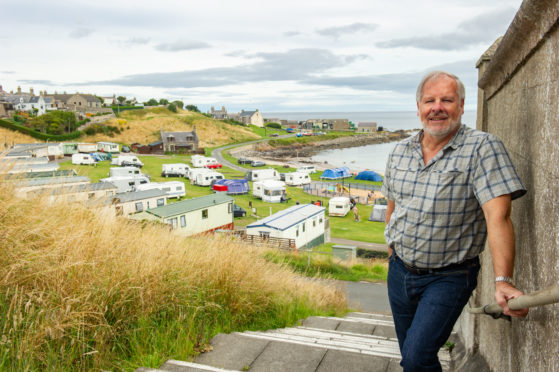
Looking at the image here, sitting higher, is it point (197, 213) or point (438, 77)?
point (438, 77)

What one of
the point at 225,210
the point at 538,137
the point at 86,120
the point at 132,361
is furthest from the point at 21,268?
the point at 86,120

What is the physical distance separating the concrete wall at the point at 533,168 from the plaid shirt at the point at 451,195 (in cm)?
13

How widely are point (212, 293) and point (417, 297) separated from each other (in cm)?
189

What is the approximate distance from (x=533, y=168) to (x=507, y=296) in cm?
55

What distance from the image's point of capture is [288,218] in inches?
628

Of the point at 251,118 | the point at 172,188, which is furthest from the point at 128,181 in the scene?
the point at 251,118

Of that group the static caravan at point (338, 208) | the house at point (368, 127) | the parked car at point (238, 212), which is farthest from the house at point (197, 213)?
the house at point (368, 127)

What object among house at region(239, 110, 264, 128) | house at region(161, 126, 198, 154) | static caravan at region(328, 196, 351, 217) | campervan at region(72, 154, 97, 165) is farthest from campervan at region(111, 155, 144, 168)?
house at region(239, 110, 264, 128)

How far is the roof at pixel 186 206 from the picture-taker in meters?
15.4

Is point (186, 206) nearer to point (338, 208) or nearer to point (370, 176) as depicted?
point (338, 208)

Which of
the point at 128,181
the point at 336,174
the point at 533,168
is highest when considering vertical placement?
the point at 533,168

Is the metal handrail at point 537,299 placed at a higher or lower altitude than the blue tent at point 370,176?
higher

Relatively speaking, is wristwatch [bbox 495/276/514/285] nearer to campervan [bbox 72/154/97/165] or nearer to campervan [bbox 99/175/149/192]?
campervan [bbox 99/175/149/192]

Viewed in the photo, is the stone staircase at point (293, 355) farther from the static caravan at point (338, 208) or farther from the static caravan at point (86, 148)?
the static caravan at point (86, 148)
